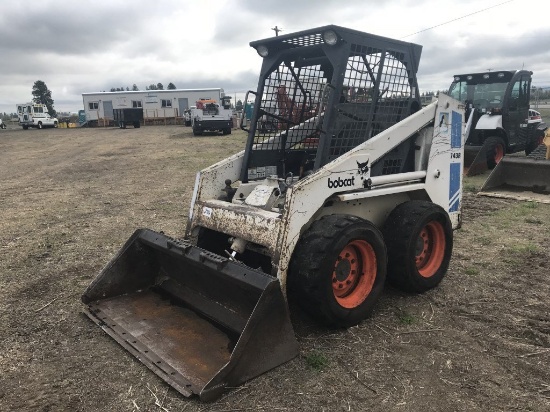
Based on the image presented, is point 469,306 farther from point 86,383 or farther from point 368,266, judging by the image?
point 86,383

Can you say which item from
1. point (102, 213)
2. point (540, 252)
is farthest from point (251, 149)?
point (102, 213)

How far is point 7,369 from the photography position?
3176mm

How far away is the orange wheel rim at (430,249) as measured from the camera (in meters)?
4.41

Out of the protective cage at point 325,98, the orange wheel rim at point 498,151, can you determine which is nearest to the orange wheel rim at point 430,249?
the protective cage at point 325,98

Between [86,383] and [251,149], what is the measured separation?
8.51 ft

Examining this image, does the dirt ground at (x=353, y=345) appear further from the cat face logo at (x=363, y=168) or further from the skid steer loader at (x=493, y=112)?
the skid steer loader at (x=493, y=112)

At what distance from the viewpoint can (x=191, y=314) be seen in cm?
372

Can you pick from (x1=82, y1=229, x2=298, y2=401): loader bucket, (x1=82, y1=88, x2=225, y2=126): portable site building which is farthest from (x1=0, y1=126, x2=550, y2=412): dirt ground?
(x1=82, y1=88, x2=225, y2=126): portable site building

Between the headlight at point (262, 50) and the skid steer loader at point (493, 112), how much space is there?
7.97 meters

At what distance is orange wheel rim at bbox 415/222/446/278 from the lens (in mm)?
4406

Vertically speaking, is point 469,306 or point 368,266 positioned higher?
point 368,266

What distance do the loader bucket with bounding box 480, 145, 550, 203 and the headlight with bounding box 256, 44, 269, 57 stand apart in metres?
5.79

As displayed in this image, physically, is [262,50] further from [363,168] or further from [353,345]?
[353,345]

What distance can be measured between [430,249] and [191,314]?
96.0 inches
